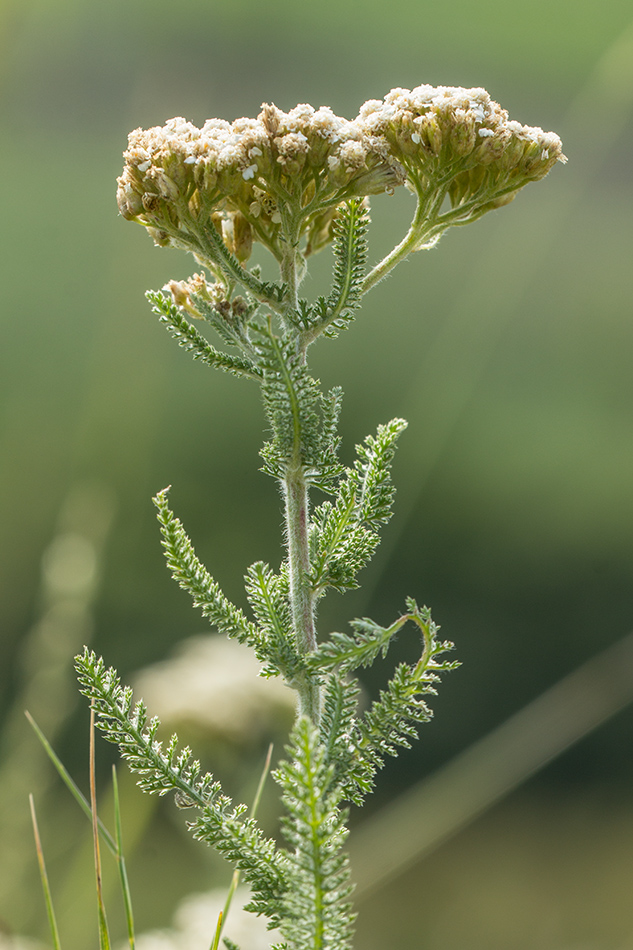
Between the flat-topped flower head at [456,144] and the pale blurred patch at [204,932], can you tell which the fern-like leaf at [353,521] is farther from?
the pale blurred patch at [204,932]

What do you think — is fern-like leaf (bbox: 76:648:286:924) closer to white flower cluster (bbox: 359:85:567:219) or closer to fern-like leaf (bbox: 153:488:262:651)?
fern-like leaf (bbox: 153:488:262:651)

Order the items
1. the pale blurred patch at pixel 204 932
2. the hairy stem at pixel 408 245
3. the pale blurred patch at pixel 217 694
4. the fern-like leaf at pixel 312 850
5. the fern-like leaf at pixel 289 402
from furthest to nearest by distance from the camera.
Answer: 1. the pale blurred patch at pixel 217 694
2. the pale blurred patch at pixel 204 932
3. the hairy stem at pixel 408 245
4. the fern-like leaf at pixel 289 402
5. the fern-like leaf at pixel 312 850

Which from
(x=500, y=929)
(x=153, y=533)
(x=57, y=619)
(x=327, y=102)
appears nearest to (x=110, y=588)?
(x=153, y=533)

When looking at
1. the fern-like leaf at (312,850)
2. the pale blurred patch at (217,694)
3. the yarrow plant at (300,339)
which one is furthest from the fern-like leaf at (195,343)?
the pale blurred patch at (217,694)

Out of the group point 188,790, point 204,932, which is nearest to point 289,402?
point 188,790

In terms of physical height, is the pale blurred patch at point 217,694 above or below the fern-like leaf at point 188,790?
above

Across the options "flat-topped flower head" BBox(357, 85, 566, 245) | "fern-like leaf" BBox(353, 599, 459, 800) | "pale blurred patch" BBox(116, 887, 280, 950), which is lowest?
"pale blurred patch" BBox(116, 887, 280, 950)

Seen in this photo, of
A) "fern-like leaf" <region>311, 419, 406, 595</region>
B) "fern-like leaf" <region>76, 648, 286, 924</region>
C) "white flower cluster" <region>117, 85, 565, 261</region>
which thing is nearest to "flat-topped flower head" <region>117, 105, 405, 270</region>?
"white flower cluster" <region>117, 85, 565, 261</region>

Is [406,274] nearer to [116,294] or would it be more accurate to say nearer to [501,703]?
[501,703]
